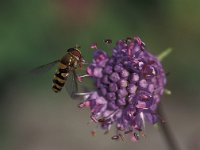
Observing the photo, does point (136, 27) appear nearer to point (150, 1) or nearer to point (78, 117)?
point (150, 1)

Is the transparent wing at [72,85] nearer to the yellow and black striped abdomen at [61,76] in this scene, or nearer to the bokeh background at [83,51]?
the yellow and black striped abdomen at [61,76]

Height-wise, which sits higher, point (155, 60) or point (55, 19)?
point (55, 19)

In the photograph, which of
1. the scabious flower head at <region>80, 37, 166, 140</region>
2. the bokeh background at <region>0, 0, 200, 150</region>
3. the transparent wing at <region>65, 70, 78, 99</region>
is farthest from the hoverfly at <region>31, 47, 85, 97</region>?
the bokeh background at <region>0, 0, 200, 150</region>

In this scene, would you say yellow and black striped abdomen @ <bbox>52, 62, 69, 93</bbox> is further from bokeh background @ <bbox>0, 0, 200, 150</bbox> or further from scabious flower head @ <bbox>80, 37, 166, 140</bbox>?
bokeh background @ <bbox>0, 0, 200, 150</bbox>

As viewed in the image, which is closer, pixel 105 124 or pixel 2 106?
pixel 105 124

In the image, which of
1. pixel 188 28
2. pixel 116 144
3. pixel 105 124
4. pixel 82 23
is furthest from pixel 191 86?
pixel 105 124

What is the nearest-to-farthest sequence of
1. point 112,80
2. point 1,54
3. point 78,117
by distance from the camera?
point 112,80 → point 1,54 → point 78,117
